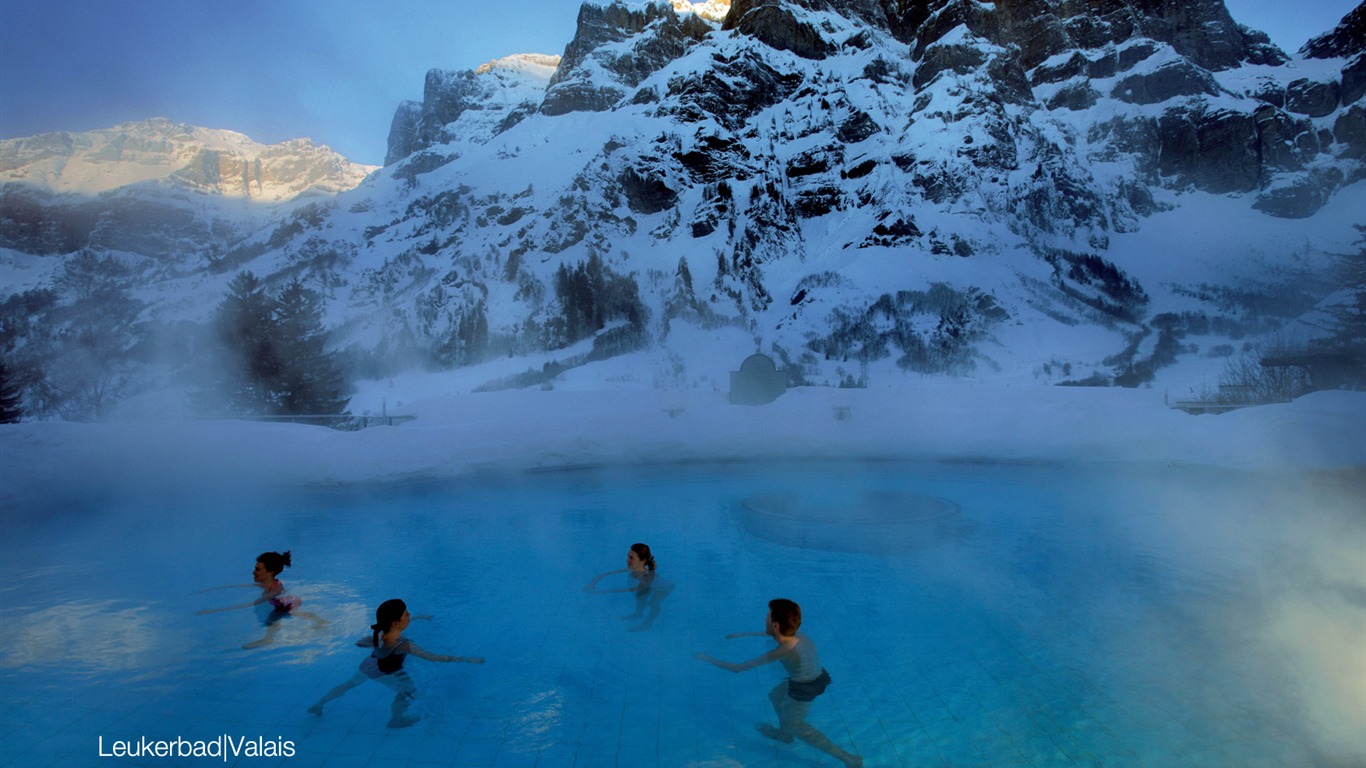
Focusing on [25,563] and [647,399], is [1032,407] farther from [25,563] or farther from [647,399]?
[25,563]

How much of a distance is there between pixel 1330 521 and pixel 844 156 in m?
56.6

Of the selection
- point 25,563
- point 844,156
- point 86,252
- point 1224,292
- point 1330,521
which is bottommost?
point 1330,521

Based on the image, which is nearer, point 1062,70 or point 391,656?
point 391,656

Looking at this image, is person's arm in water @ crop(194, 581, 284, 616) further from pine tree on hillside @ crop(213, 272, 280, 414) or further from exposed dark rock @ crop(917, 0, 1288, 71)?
exposed dark rock @ crop(917, 0, 1288, 71)

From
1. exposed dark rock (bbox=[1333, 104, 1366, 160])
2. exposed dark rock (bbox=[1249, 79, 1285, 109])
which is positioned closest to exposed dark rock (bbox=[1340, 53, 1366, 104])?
exposed dark rock (bbox=[1333, 104, 1366, 160])

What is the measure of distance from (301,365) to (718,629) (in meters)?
18.5

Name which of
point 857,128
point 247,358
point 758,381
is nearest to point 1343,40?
point 857,128

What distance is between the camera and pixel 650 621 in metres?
4.95

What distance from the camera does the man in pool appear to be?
3459 mm

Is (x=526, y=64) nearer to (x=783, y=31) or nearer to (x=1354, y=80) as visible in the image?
(x=783, y=31)

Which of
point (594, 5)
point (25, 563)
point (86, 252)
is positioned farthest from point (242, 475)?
point (594, 5)

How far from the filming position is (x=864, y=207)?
54.7m

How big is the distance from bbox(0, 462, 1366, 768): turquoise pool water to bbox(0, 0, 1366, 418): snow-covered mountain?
1006 inches

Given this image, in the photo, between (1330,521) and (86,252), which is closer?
(1330,521)
